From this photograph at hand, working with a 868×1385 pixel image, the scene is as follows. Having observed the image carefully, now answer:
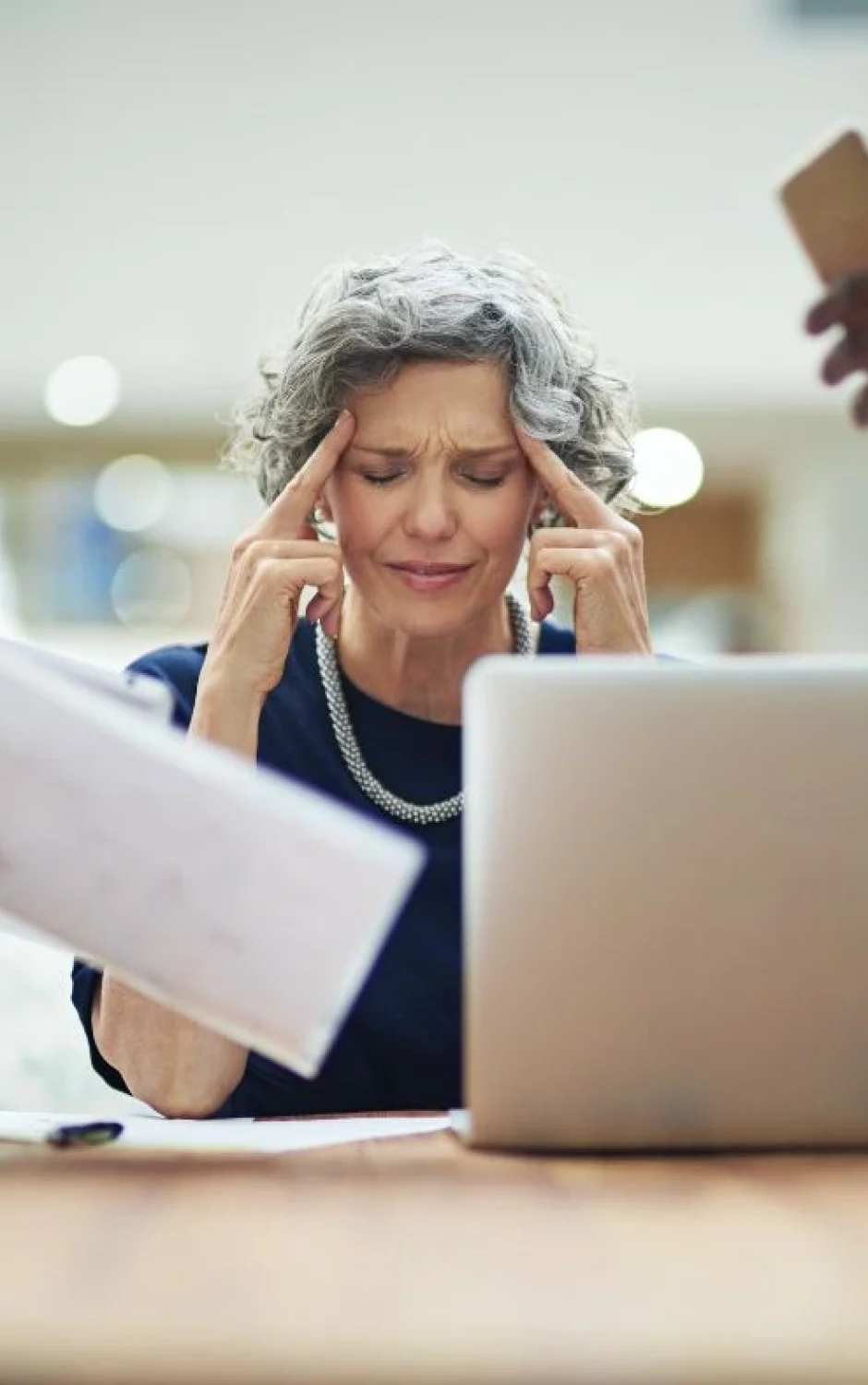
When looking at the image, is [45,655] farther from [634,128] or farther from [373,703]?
[634,128]

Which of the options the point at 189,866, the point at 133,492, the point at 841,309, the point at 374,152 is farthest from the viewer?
the point at 133,492

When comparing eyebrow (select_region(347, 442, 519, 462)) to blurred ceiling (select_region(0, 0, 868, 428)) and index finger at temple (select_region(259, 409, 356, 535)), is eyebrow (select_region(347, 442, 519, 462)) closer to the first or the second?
index finger at temple (select_region(259, 409, 356, 535))

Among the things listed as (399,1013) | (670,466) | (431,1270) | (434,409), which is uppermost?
(434,409)

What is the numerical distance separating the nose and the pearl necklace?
165 mm

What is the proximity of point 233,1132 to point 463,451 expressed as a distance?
0.64 meters

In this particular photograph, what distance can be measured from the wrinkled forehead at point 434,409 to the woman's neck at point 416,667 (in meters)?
0.18

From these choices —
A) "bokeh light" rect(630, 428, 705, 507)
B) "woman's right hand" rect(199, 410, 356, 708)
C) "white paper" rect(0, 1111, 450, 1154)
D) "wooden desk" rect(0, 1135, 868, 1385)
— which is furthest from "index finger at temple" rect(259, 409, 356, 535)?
"bokeh light" rect(630, 428, 705, 507)

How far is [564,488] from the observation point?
4.75 feet

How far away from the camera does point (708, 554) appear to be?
4922mm

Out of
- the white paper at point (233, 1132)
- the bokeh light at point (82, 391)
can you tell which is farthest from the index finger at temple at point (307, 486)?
the bokeh light at point (82, 391)

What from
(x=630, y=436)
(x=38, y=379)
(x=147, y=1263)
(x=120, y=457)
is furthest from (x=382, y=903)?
(x=120, y=457)

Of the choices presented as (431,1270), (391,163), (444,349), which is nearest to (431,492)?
(444,349)

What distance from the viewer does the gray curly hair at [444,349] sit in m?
1.42

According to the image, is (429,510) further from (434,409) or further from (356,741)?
(356,741)
